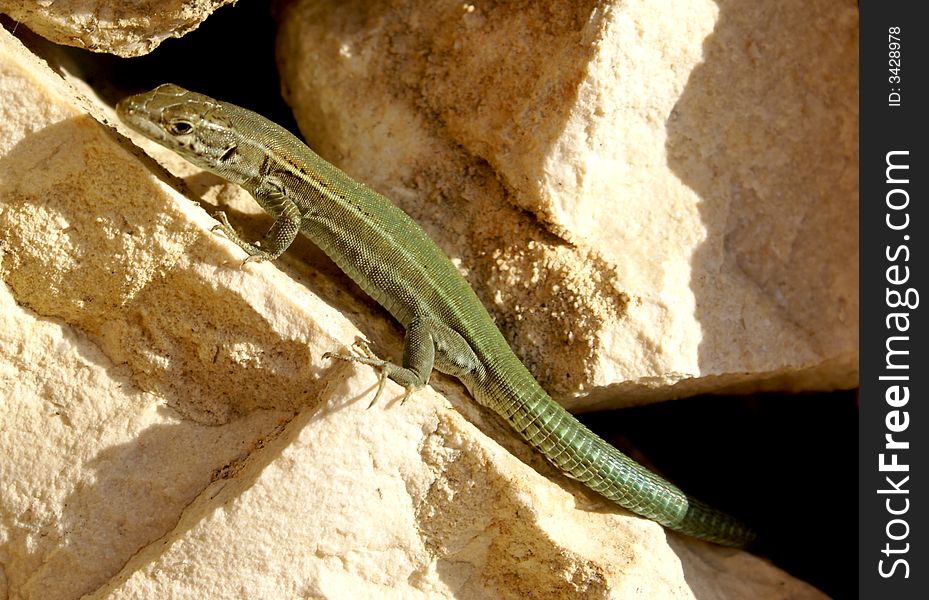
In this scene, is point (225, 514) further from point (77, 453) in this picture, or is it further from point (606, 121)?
point (606, 121)

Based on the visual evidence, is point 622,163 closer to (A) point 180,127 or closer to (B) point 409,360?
(B) point 409,360

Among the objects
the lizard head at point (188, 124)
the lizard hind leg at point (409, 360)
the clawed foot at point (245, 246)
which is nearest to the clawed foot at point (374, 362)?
the lizard hind leg at point (409, 360)

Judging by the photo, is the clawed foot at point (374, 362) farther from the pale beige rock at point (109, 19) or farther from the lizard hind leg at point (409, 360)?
the pale beige rock at point (109, 19)

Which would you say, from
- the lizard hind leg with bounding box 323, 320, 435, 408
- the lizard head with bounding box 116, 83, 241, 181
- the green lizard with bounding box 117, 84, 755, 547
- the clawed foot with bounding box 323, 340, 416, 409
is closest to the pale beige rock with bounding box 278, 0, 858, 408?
the green lizard with bounding box 117, 84, 755, 547

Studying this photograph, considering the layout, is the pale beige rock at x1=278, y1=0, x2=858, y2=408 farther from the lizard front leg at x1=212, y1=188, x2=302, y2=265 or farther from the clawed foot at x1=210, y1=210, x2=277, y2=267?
the clawed foot at x1=210, y1=210, x2=277, y2=267

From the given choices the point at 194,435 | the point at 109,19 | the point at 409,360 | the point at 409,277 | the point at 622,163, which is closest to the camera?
the point at 109,19

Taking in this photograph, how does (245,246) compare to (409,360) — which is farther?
(409,360)

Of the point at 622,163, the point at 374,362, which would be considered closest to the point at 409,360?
the point at 374,362
